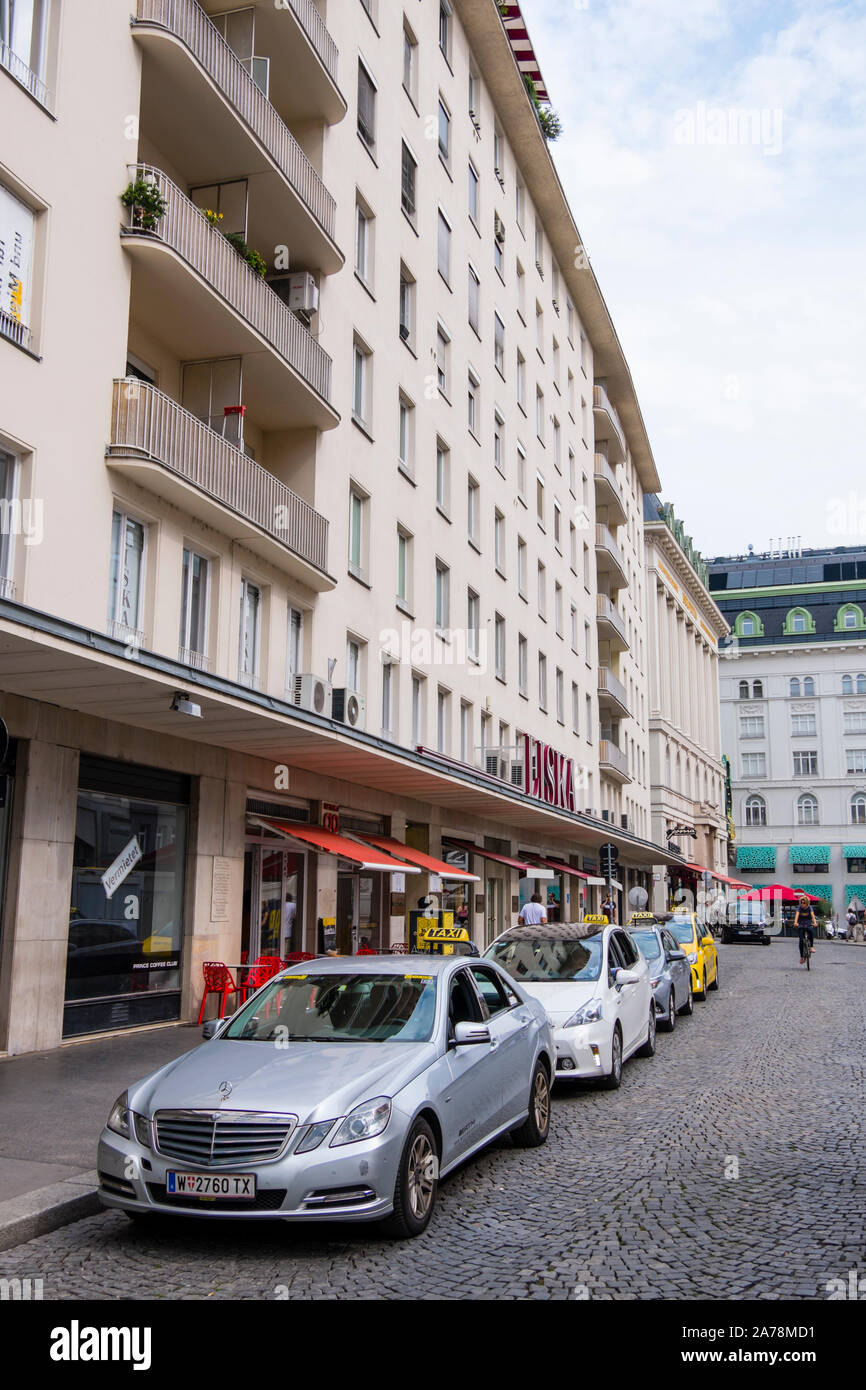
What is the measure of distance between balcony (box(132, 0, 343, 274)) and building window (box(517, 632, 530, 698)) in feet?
51.6

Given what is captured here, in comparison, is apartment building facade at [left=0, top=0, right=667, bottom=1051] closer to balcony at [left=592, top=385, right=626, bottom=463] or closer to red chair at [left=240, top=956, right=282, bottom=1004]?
red chair at [left=240, top=956, right=282, bottom=1004]

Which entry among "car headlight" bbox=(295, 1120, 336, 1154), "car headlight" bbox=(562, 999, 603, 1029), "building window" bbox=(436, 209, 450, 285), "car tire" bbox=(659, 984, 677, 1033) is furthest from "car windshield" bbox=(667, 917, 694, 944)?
"car headlight" bbox=(295, 1120, 336, 1154)

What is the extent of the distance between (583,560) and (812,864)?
53.7 metres

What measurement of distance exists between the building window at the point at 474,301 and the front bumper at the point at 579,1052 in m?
23.2

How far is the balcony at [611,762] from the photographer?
46.1 metres

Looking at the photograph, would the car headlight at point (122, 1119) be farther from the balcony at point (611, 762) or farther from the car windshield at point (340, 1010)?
the balcony at point (611, 762)

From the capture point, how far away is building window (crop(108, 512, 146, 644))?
14320 millimetres

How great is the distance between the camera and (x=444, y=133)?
29.2m

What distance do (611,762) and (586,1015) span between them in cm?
3607

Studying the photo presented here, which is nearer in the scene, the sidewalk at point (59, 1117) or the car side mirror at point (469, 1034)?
the sidewalk at point (59, 1117)

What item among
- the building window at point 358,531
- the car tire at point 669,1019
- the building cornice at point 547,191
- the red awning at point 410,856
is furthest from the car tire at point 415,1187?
the building cornice at point 547,191

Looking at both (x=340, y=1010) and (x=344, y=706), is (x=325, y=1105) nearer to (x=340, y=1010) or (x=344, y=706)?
(x=340, y=1010)
